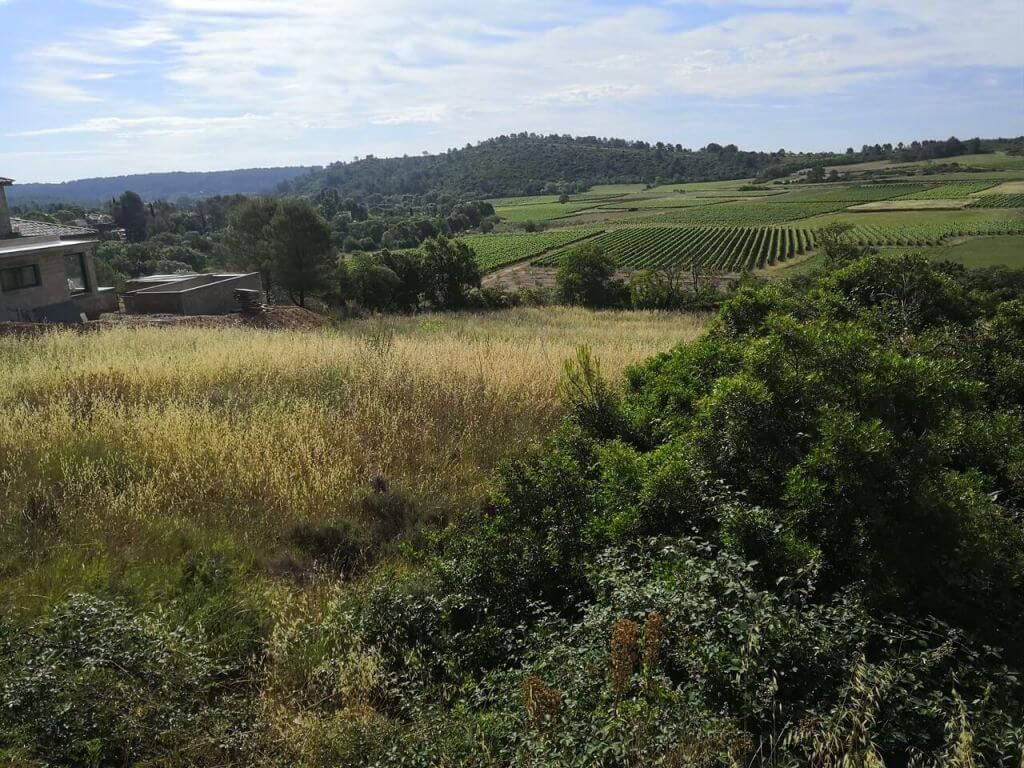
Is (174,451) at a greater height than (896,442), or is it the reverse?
(896,442)

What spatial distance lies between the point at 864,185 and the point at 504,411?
149996 mm

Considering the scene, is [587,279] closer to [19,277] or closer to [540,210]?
[19,277]

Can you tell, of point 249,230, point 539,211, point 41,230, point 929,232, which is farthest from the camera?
point 539,211

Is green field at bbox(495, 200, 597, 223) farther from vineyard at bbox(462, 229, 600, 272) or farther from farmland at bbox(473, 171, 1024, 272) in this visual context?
vineyard at bbox(462, 229, 600, 272)

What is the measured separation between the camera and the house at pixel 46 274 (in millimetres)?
20125

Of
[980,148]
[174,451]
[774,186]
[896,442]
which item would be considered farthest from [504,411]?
[980,148]

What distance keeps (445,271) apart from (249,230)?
13141 millimetres

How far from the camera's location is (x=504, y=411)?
8164mm

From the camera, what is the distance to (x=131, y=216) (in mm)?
109812

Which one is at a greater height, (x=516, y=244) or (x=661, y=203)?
(x=661, y=203)


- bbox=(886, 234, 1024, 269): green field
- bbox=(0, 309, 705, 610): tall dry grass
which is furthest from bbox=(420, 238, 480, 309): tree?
bbox=(886, 234, 1024, 269): green field

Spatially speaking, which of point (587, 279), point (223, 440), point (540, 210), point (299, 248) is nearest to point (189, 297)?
point (299, 248)

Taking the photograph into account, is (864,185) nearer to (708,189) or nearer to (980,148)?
(708,189)

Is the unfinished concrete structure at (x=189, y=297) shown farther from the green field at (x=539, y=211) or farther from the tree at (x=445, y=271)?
the green field at (x=539, y=211)
